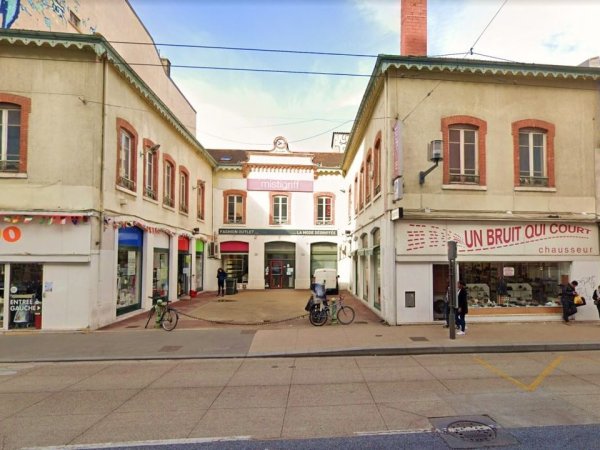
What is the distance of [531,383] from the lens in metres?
6.64

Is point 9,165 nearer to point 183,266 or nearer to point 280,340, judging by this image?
point 280,340

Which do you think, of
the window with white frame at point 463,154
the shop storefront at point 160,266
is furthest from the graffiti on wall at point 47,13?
the window with white frame at point 463,154

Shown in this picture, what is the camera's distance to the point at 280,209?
26.2 m

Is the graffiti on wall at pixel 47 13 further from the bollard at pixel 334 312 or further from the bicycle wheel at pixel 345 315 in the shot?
the bicycle wheel at pixel 345 315

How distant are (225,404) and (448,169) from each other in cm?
1009

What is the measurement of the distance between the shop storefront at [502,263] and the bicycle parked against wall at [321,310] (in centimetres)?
235

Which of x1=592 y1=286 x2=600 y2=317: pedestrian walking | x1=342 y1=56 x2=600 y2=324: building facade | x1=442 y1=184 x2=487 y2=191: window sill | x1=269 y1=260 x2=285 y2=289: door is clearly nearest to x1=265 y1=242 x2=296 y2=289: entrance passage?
x1=269 y1=260 x2=285 y2=289: door

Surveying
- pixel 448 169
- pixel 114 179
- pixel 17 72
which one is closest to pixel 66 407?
pixel 114 179

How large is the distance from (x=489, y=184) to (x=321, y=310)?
6938 millimetres

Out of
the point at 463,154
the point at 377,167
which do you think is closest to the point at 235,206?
the point at 377,167

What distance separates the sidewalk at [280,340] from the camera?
906cm

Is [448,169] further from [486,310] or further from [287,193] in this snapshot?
[287,193]

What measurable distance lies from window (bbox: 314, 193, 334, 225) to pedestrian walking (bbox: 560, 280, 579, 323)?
15494 mm

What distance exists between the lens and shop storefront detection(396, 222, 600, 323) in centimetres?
1222
